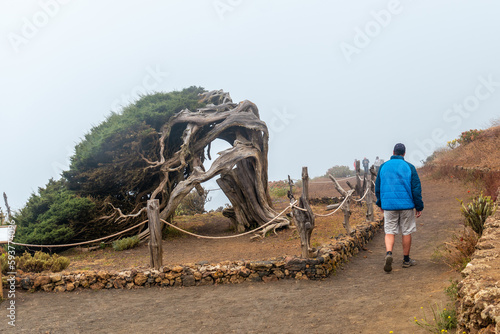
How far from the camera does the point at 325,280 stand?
664cm

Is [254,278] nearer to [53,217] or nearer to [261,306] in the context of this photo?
[261,306]

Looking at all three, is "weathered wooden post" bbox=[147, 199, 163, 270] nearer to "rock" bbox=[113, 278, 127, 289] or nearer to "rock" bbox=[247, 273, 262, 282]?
"rock" bbox=[113, 278, 127, 289]

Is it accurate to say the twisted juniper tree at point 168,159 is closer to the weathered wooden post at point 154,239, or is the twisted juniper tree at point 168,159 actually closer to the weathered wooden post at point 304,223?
the weathered wooden post at point 154,239

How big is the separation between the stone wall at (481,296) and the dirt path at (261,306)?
76 centimetres

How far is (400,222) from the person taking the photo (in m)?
6.61

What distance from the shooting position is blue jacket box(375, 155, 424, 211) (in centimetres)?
642

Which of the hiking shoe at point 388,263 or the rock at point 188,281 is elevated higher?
the hiking shoe at point 388,263

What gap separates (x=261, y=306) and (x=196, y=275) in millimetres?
1843

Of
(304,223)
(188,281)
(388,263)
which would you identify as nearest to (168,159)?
(188,281)

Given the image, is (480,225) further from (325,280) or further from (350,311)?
(350,311)

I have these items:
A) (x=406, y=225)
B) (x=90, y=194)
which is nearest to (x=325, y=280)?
(x=406, y=225)

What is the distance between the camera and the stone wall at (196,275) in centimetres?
682

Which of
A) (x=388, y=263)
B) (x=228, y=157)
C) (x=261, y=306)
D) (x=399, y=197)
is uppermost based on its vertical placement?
(x=228, y=157)

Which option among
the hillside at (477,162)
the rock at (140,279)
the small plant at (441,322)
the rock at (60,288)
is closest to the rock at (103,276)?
the rock at (140,279)
